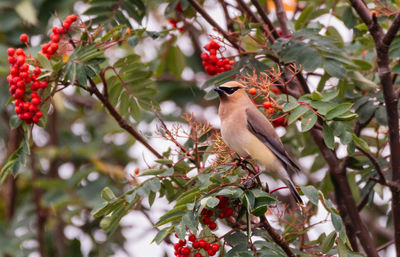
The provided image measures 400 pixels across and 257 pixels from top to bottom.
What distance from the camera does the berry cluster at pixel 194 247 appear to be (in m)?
3.50

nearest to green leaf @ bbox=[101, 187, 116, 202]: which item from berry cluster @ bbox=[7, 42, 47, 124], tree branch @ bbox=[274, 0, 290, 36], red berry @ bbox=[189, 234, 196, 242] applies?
red berry @ bbox=[189, 234, 196, 242]

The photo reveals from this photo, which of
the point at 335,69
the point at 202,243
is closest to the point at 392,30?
the point at 335,69

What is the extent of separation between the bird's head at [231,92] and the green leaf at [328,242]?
1.34m

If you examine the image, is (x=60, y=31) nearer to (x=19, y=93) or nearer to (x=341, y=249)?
(x=19, y=93)

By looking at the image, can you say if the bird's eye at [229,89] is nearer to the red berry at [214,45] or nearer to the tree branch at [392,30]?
the red berry at [214,45]

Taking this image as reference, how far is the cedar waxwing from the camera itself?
4266mm

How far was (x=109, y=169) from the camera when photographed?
19.1 feet

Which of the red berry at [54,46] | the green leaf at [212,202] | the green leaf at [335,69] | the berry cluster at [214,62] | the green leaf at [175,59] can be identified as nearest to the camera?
the green leaf at [212,202]

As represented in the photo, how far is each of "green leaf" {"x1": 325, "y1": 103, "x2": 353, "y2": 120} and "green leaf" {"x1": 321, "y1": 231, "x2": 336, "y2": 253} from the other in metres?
0.66

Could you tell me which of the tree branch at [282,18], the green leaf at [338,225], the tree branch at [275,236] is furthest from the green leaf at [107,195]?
the tree branch at [282,18]

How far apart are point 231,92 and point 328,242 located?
56.2 inches

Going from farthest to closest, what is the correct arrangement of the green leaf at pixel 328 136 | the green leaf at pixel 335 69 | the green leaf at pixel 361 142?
the green leaf at pixel 335 69, the green leaf at pixel 361 142, the green leaf at pixel 328 136

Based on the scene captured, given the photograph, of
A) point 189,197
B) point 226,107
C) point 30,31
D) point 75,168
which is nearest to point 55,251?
point 75,168

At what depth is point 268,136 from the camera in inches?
171
